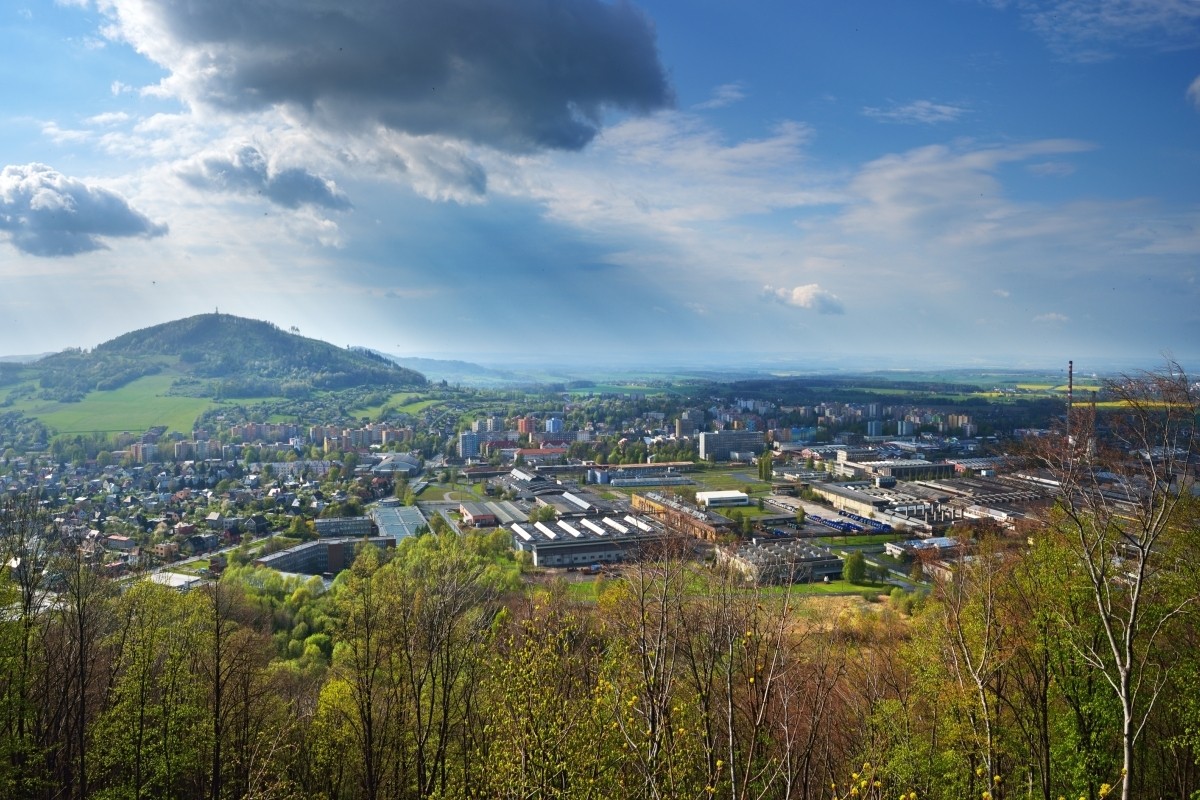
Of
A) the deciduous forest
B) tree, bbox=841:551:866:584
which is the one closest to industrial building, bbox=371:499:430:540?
tree, bbox=841:551:866:584

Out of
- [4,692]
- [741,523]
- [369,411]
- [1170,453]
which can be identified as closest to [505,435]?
[369,411]

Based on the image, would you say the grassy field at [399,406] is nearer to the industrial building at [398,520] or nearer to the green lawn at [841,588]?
the industrial building at [398,520]

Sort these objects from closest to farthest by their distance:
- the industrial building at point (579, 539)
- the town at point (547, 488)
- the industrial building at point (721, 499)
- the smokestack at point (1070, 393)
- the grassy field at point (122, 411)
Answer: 1. the smokestack at point (1070, 393)
2. the town at point (547, 488)
3. the industrial building at point (579, 539)
4. the industrial building at point (721, 499)
5. the grassy field at point (122, 411)

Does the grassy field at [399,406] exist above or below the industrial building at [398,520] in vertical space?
above

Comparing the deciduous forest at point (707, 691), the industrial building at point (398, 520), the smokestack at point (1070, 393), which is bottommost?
the industrial building at point (398, 520)

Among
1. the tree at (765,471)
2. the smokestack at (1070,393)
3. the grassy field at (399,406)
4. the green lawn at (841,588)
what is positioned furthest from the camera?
the grassy field at (399,406)

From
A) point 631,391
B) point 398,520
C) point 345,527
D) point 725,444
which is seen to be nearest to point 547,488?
point 398,520

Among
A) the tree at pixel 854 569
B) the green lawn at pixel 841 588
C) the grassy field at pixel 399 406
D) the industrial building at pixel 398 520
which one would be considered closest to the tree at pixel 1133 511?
the green lawn at pixel 841 588
